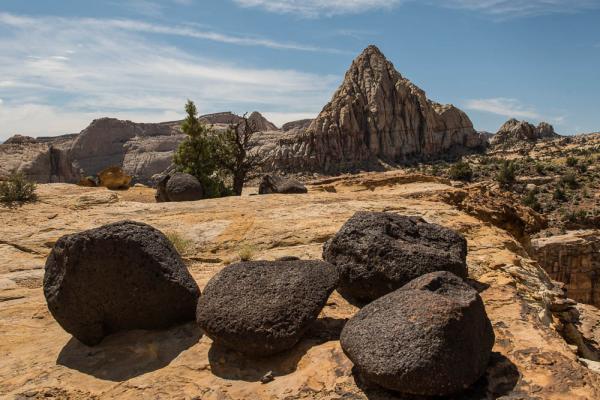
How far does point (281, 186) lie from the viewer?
2159cm

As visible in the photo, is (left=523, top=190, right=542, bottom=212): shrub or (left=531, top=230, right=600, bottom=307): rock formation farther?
(left=523, top=190, right=542, bottom=212): shrub

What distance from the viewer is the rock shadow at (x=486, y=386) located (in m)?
4.38

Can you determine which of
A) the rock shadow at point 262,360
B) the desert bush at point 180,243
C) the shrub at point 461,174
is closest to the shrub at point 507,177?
the shrub at point 461,174

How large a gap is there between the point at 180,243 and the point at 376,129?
93909mm

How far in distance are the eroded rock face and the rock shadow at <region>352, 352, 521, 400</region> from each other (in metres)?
85.8

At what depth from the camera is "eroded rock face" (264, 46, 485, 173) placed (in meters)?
95.2

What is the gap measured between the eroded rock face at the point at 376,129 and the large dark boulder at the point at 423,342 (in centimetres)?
8570

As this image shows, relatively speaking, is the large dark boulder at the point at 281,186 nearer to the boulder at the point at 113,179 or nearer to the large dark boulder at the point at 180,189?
the large dark boulder at the point at 180,189

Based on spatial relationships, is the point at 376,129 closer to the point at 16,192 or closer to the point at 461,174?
the point at 461,174

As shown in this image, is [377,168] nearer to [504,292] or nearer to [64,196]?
[64,196]

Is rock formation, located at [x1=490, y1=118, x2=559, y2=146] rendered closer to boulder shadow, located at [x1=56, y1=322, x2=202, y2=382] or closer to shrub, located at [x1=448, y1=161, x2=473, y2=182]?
shrub, located at [x1=448, y1=161, x2=473, y2=182]

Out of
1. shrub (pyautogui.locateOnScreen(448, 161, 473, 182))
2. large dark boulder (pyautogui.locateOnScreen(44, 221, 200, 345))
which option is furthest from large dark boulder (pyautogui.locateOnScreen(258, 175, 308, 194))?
shrub (pyautogui.locateOnScreen(448, 161, 473, 182))

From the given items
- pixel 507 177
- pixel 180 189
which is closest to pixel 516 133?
pixel 507 177

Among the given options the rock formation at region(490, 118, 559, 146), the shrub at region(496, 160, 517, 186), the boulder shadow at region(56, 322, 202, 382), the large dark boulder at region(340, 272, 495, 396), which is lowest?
the shrub at region(496, 160, 517, 186)
